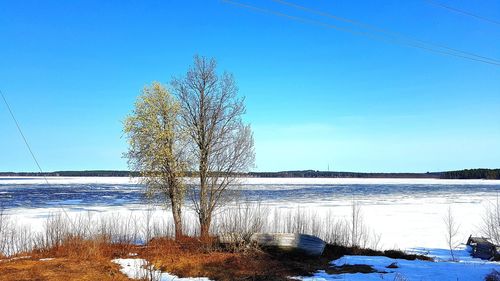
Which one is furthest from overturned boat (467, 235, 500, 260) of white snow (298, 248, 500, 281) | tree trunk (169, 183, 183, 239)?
tree trunk (169, 183, 183, 239)

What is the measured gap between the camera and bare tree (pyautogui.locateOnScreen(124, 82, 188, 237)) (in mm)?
22719

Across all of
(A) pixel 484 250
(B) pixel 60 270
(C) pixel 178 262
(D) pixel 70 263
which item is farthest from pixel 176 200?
(A) pixel 484 250

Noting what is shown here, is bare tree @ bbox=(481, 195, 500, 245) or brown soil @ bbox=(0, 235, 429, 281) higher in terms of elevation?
brown soil @ bbox=(0, 235, 429, 281)

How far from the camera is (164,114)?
23172mm

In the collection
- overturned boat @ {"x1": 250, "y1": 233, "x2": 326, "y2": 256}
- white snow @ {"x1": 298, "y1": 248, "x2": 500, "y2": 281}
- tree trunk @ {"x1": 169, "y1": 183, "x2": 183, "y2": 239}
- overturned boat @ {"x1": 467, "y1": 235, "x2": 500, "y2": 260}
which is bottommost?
overturned boat @ {"x1": 467, "y1": 235, "x2": 500, "y2": 260}

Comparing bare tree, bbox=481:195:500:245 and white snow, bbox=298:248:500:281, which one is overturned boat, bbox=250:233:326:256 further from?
bare tree, bbox=481:195:500:245

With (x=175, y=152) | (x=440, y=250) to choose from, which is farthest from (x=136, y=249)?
(x=440, y=250)

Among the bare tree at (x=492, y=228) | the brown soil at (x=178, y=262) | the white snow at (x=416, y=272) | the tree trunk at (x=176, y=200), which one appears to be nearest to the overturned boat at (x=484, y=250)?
the bare tree at (x=492, y=228)

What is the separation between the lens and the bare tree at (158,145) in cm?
2272

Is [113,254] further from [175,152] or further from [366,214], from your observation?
[366,214]

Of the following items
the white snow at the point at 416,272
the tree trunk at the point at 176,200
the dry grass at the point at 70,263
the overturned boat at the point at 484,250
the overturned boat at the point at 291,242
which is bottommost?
the overturned boat at the point at 484,250

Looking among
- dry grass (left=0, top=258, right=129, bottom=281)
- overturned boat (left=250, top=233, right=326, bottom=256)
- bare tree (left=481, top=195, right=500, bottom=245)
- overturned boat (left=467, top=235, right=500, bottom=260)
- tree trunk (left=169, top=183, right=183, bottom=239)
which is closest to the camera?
dry grass (left=0, top=258, right=129, bottom=281)

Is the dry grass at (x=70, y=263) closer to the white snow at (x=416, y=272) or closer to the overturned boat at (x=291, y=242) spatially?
the overturned boat at (x=291, y=242)

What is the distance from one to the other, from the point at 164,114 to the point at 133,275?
13089 millimetres
